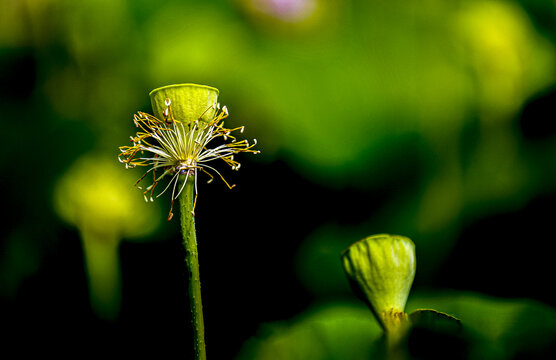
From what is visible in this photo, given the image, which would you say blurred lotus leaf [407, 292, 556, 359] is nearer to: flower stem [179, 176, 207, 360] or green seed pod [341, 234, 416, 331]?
green seed pod [341, 234, 416, 331]

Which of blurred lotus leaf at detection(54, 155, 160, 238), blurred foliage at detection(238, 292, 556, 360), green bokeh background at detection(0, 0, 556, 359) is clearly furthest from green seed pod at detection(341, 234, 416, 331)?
blurred lotus leaf at detection(54, 155, 160, 238)

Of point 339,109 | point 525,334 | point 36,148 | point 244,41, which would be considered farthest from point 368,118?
point 36,148

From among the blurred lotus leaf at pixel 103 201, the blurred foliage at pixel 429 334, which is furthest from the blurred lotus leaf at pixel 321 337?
the blurred lotus leaf at pixel 103 201

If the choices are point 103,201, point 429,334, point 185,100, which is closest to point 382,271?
point 429,334

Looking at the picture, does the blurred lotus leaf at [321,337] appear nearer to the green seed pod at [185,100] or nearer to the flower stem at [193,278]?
the flower stem at [193,278]

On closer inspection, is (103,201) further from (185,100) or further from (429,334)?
(429,334)

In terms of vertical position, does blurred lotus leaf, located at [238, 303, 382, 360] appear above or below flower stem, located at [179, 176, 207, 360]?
below
